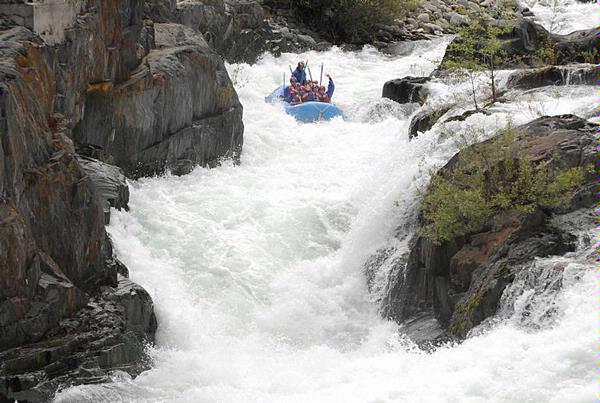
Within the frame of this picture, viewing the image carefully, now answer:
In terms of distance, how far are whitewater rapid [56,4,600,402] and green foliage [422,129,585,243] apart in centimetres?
64

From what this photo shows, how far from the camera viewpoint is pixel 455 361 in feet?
24.6

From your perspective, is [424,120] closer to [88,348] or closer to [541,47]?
[541,47]

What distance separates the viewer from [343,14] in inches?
1067

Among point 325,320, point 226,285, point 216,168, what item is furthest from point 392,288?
point 216,168

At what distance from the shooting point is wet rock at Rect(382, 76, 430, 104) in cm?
1792

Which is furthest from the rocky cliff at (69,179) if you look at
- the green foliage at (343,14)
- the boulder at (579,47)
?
the green foliage at (343,14)

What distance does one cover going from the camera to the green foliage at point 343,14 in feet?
88.5

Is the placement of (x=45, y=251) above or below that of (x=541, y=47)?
below

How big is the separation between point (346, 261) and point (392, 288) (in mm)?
1174

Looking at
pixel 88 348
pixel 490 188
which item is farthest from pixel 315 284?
pixel 88 348

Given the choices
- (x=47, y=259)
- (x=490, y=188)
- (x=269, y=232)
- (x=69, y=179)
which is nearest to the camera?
(x=47, y=259)

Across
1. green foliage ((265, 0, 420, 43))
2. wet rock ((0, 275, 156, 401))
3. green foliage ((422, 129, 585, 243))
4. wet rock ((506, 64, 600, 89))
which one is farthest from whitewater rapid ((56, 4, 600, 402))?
green foliage ((265, 0, 420, 43))

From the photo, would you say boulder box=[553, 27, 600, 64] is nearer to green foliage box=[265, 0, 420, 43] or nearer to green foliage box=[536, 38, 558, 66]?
green foliage box=[536, 38, 558, 66]

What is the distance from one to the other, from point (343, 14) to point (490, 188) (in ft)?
60.2
